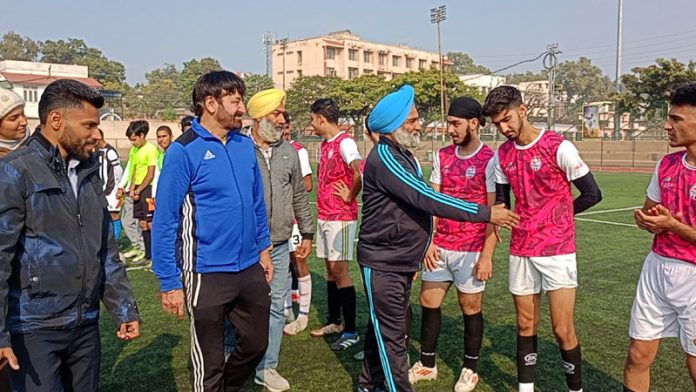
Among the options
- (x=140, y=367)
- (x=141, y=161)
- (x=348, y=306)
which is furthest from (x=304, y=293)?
(x=141, y=161)

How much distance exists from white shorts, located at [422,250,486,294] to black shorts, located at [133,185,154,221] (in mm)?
5955

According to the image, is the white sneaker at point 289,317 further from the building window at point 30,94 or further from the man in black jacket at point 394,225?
the building window at point 30,94

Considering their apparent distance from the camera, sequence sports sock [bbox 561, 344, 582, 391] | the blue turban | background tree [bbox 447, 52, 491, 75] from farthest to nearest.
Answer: background tree [bbox 447, 52, 491, 75] → sports sock [bbox 561, 344, 582, 391] → the blue turban

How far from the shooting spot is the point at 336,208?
227 inches

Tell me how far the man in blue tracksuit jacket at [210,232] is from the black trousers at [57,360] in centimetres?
54

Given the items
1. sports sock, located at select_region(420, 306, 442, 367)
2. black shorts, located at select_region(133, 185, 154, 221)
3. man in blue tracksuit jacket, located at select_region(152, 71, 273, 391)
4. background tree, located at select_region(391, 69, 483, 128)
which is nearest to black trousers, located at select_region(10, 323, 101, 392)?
man in blue tracksuit jacket, located at select_region(152, 71, 273, 391)

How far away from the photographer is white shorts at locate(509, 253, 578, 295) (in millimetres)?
3838

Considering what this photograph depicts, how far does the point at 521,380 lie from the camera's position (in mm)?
4070

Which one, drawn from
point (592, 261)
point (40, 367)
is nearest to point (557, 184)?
point (40, 367)

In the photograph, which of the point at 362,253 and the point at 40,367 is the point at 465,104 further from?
the point at 40,367

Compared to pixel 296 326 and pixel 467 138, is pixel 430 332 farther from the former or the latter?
pixel 296 326

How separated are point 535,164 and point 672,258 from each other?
1.02 meters

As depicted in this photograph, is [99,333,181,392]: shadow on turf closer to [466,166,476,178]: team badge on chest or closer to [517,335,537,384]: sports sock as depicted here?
[517,335,537,384]: sports sock

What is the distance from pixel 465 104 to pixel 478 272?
1343 mm
